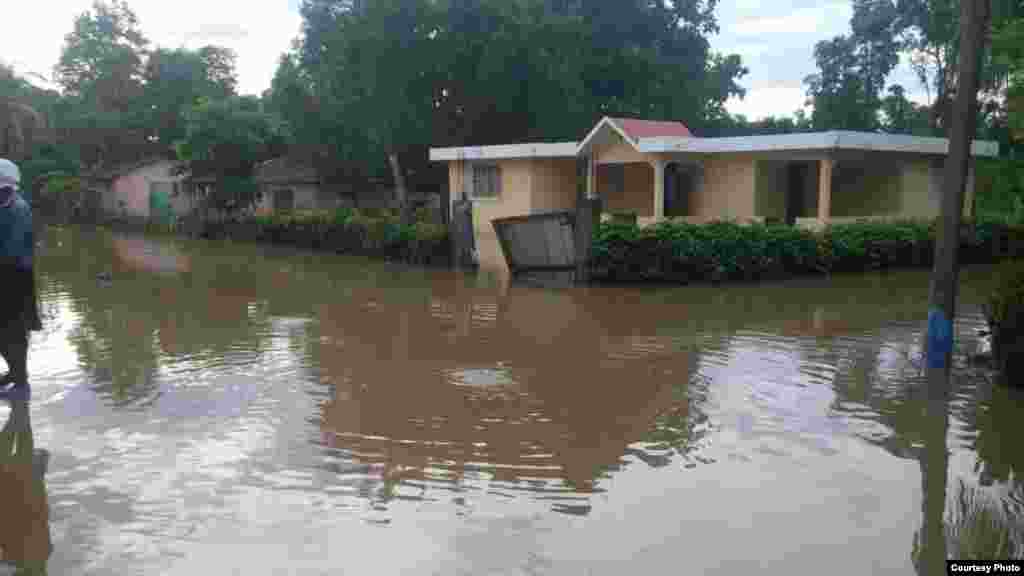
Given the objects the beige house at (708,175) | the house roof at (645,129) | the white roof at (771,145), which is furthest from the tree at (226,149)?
the house roof at (645,129)

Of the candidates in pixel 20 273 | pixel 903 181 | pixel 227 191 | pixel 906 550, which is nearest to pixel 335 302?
pixel 20 273

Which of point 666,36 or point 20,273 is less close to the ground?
point 666,36

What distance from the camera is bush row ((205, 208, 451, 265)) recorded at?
21.5 m

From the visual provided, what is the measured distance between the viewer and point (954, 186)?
8.20m

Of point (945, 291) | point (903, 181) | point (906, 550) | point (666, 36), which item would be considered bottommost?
point (906, 550)

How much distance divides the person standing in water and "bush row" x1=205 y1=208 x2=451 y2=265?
1416cm

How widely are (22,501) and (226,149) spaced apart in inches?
1197

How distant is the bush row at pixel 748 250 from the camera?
639 inches

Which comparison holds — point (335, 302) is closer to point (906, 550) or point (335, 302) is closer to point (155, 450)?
point (155, 450)

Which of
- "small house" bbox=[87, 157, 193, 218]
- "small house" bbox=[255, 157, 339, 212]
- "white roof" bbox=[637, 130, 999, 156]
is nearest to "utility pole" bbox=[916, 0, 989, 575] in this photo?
"white roof" bbox=[637, 130, 999, 156]

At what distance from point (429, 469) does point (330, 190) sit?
33.7 metres

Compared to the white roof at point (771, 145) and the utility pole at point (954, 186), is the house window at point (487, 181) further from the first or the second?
the utility pole at point (954, 186)

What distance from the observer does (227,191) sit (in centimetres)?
3466

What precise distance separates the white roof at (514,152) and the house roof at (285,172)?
42.4ft
